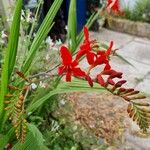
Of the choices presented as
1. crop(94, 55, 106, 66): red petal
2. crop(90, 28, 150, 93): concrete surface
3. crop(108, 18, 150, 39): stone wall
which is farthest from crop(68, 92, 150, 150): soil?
crop(108, 18, 150, 39): stone wall

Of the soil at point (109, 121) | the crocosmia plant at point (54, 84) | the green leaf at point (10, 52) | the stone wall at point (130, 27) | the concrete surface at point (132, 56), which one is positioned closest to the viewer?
the crocosmia plant at point (54, 84)

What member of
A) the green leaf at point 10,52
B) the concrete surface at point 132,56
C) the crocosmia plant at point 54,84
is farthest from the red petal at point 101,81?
the concrete surface at point 132,56

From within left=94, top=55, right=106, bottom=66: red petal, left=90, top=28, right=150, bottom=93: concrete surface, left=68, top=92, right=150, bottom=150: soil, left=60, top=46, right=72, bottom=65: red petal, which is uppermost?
left=60, top=46, right=72, bottom=65: red petal

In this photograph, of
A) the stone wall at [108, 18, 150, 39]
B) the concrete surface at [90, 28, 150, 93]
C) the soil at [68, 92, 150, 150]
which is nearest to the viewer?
the soil at [68, 92, 150, 150]

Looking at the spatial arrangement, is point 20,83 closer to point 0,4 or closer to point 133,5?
point 0,4

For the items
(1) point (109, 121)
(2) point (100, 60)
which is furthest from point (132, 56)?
(2) point (100, 60)

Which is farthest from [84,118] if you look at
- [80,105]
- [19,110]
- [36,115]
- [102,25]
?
[102,25]

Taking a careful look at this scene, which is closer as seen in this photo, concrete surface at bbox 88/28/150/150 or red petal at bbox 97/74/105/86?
red petal at bbox 97/74/105/86

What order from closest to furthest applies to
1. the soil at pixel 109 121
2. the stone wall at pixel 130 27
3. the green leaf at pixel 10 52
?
the green leaf at pixel 10 52, the soil at pixel 109 121, the stone wall at pixel 130 27

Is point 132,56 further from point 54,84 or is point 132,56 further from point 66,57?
point 66,57

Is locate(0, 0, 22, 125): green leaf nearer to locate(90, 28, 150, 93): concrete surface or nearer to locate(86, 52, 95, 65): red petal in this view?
locate(86, 52, 95, 65): red petal

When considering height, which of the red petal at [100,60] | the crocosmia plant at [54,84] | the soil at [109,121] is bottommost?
the soil at [109,121]

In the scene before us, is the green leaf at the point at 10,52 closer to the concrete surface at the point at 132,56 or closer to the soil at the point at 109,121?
the soil at the point at 109,121
